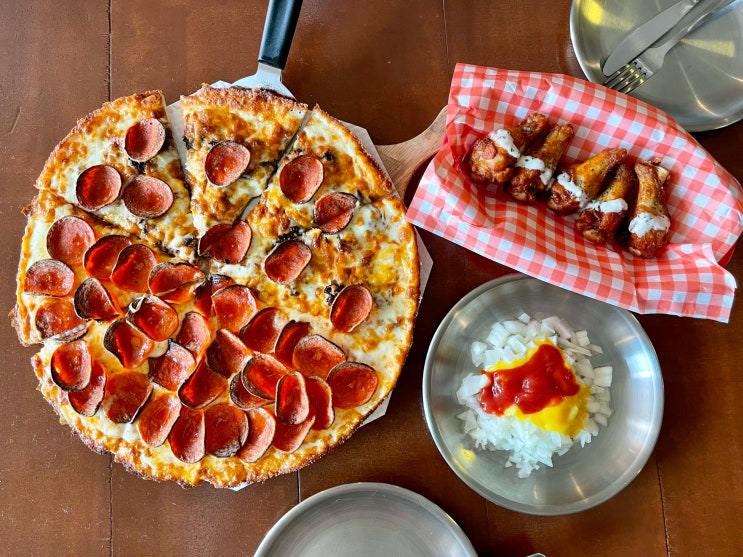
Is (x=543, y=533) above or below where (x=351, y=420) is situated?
below

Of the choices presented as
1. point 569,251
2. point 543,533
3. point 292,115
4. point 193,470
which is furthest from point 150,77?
point 543,533

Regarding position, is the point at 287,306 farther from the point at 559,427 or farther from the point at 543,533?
the point at 543,533

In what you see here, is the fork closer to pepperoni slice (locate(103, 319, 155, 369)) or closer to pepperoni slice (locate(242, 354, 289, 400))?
pepperoni slice (locate(242, 354, 289, 400))

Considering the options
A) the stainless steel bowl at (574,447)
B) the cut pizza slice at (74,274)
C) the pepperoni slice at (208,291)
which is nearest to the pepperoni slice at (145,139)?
the cut pizza slice at (74,274)

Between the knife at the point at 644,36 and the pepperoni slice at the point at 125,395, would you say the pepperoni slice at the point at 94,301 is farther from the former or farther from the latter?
the knife at the point at 644,36

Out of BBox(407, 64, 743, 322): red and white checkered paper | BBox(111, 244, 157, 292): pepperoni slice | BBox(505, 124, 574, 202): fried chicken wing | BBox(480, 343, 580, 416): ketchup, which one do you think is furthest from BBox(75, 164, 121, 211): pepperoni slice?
BBox(480, 343, 580, 416): ketchup

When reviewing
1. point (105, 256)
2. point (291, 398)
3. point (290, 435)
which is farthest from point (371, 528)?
point (105, 256)

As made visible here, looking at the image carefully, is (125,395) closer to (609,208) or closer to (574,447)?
(574,447)
